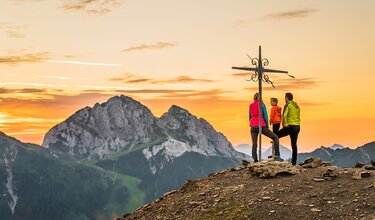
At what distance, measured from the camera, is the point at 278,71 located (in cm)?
3338

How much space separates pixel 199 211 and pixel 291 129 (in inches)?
341

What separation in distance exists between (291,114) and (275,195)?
22.8ft

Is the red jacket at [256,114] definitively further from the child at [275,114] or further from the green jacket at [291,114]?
the green jacket at [291,114]

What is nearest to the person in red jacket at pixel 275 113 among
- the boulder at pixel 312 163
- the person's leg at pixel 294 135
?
the person's leg at pixel 294 135

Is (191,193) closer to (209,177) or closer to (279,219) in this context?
(209,177)

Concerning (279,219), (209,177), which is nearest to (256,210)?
(279,219)

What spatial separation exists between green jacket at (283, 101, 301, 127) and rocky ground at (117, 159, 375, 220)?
2.66 metres

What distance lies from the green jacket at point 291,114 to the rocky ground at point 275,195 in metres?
2.66

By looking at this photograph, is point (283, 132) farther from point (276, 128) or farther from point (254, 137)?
point (254, 137)

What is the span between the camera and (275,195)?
2516 centimetres

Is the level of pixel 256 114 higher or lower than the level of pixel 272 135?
higher

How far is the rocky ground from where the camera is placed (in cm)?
2302

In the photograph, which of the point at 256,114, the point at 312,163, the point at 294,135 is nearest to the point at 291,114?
the point at 294,135

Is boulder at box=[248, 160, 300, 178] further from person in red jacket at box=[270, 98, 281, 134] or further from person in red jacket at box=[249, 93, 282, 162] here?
person in red jacket at box=[270, 98, 281, 134]
